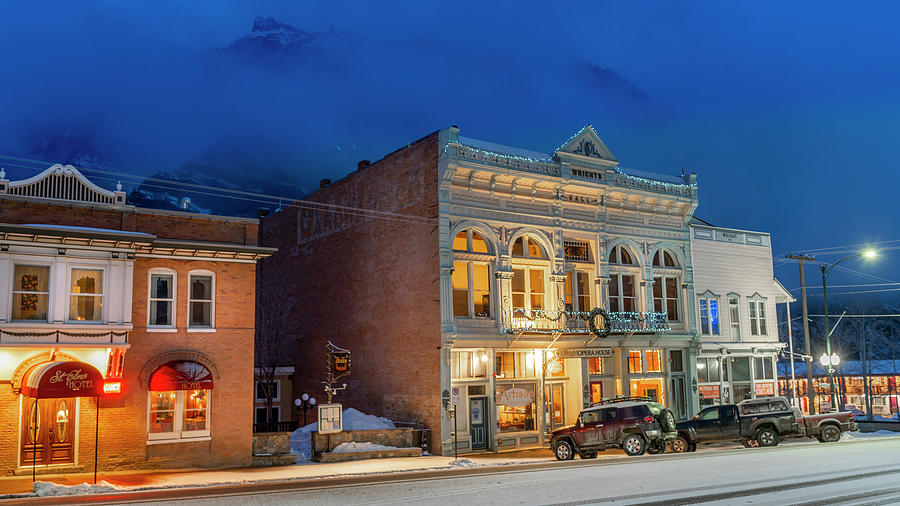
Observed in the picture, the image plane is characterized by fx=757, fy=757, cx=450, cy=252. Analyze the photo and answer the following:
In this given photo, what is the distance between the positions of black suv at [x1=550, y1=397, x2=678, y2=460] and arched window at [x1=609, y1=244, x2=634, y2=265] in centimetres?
1084

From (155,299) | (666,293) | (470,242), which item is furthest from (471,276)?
(155,299)

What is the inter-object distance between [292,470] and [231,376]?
404 centimetres

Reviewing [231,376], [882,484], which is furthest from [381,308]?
[882,484]

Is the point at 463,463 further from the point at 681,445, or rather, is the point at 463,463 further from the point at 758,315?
the point at 758,315

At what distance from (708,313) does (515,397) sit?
46.3 ft

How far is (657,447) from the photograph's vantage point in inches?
1051

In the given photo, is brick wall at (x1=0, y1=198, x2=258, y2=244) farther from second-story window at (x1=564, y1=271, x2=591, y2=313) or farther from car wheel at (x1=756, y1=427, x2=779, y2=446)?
car wheel at (x1=756, y1=427, x2=779, y2=446)

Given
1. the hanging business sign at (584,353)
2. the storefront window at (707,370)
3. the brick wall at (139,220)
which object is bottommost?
the storefront window at (707,370)

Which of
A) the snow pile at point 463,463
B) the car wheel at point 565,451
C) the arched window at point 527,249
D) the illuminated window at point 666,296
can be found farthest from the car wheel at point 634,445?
the illuminated window at point 666,296

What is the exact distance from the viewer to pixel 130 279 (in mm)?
23156

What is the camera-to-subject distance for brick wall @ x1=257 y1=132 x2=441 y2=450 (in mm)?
30469

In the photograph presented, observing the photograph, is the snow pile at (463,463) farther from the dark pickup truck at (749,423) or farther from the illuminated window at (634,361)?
the illuminated window at (634,361)

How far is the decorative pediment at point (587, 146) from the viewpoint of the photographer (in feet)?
114

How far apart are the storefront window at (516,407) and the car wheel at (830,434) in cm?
1125
